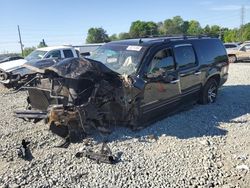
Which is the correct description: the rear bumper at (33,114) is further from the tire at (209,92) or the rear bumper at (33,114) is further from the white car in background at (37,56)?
the white car in background at (37,56)

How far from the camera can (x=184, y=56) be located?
7285 millimetres

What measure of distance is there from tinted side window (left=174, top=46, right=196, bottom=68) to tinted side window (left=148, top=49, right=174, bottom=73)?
0.26 meters

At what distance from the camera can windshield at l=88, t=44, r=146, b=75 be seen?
615 centimetres

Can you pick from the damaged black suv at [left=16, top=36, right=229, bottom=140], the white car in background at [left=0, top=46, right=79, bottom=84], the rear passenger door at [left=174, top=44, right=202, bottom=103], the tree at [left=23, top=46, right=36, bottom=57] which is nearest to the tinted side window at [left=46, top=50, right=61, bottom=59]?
the white car in background at [left=0, top=46, right=79, bottom=84]

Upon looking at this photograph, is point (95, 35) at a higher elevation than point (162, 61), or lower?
higher

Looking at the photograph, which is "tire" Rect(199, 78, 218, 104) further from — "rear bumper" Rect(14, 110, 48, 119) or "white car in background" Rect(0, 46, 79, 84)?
"white car in background" Rect(0, 46, 79, 84)

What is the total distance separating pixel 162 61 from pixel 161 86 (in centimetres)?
57

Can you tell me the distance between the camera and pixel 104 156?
4.81 meters

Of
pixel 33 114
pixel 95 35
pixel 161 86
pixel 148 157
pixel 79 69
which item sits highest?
pixel 95 35

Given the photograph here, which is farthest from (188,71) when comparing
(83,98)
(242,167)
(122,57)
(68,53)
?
(68,53)

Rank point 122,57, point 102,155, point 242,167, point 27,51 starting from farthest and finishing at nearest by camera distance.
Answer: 1. point 27,51
2. point 122,57
3. point 102,155
4. point 242,167

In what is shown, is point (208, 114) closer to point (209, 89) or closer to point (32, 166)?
point (209, 89)

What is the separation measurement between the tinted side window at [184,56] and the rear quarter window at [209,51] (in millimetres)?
331

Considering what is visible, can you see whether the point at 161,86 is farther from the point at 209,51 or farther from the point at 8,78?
the point at 8,78
